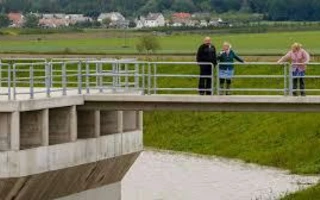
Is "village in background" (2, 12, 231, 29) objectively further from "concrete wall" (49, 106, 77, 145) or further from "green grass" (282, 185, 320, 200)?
"concrete wall" (49, 106, 77, 145)

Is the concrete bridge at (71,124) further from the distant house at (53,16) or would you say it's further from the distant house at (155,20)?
the distant house at (53,16)

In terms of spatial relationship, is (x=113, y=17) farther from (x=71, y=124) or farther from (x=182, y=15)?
(x=71, y=124)

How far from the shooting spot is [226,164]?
187 ft

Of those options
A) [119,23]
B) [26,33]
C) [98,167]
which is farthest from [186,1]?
[98,167]

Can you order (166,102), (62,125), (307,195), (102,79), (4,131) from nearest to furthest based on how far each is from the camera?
(4,131), (166,102), (62,125), (307,195), (102,79)

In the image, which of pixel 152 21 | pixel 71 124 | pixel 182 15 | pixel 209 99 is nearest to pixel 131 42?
pixel 152 21

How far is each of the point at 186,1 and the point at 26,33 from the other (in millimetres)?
68152

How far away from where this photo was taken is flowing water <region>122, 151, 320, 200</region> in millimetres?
48781

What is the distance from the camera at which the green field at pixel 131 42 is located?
97.6 m

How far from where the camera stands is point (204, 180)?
5272cm

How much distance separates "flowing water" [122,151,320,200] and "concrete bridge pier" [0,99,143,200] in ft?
10.5

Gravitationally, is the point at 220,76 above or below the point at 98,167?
above

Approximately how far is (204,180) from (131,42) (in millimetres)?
63688

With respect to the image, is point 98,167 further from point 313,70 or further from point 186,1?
point 186,1
